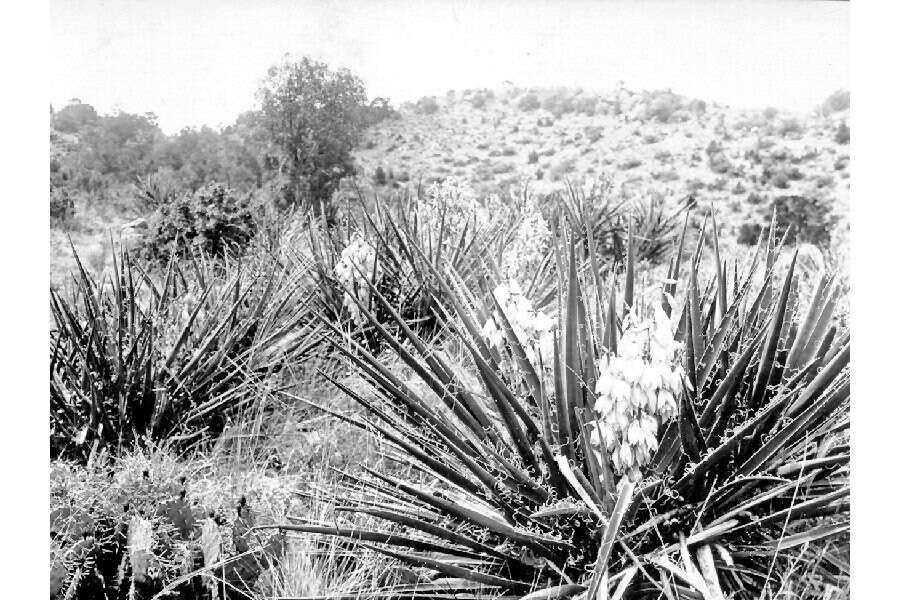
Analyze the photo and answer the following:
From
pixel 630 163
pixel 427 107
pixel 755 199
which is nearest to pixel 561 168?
pixel 630 163

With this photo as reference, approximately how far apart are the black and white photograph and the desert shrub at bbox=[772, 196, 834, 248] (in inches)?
197

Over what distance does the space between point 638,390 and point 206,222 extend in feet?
23.7

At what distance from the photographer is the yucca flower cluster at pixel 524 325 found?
6.35 feet

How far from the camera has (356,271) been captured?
416 centimetres

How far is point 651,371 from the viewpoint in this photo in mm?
1551

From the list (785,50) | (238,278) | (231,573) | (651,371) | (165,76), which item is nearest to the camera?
(651,371)

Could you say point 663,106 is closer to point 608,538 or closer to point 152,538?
point 152,538

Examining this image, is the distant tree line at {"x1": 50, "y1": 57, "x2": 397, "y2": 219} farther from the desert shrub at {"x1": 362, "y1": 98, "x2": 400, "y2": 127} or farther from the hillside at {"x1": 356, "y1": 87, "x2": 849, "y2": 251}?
the hillside at {"x1": 356, "y1": 87, "x2": 849, "y2": 251}

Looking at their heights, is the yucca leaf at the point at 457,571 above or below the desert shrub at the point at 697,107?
below

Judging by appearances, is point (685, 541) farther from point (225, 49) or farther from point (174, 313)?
point (225, 49)

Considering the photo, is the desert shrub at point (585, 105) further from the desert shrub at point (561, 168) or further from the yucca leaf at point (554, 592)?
the yucca leaf at point (554, 592)

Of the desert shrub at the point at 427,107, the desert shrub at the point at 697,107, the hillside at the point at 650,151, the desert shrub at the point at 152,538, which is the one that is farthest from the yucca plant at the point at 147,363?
the desert shrub at the point at 697,107
